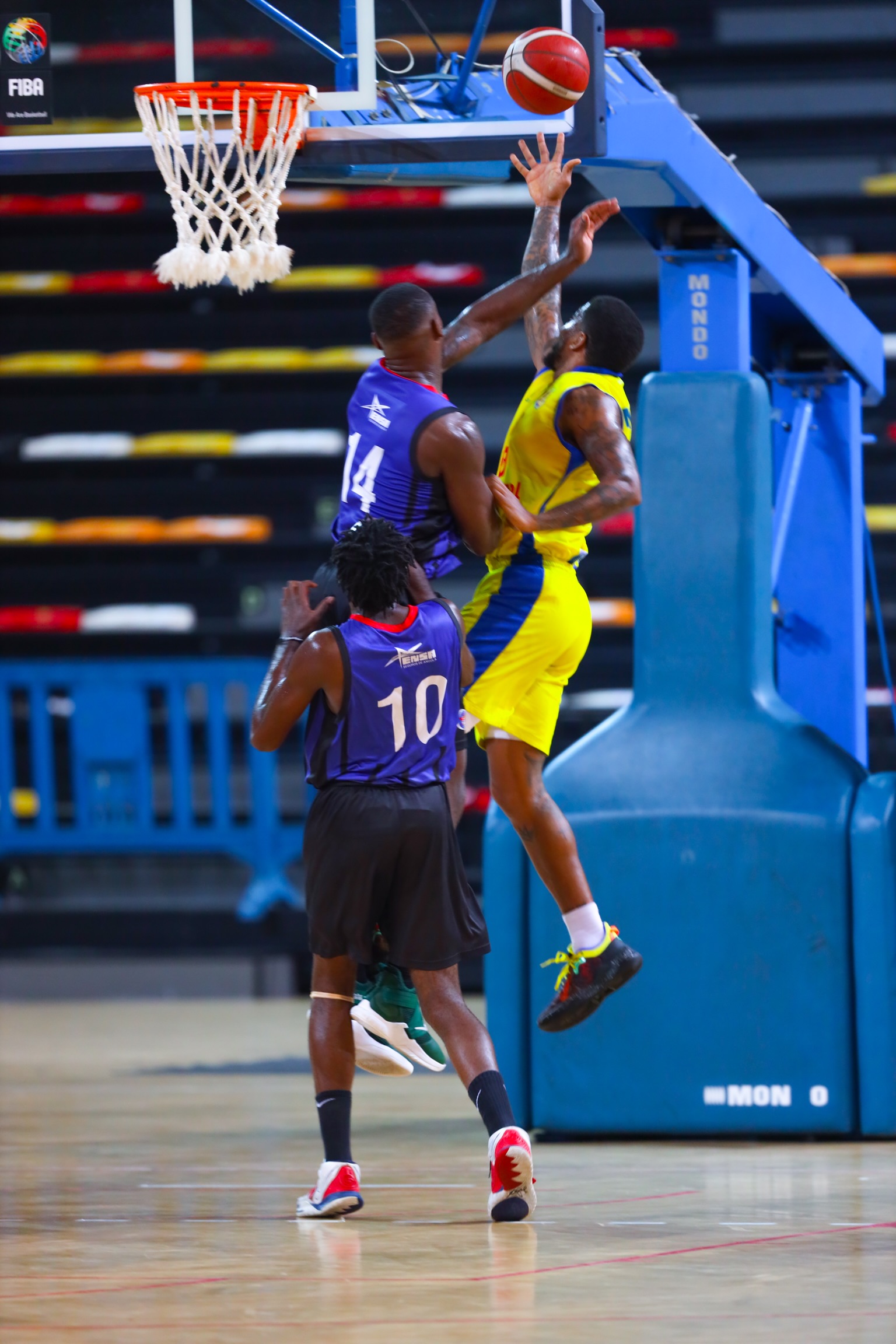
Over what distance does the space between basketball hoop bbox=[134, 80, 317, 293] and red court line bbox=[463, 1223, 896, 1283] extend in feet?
9.25

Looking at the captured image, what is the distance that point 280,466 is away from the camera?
13.1m

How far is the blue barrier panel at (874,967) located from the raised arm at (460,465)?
182cm

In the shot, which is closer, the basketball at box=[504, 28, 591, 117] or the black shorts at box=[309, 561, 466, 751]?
the black shorts at box=[309, 561, 466, 751]

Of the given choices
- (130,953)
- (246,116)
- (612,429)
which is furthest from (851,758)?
(130,953)

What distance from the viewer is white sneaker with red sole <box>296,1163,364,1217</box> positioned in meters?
4.79

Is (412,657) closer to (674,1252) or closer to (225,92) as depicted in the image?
(674,1252)

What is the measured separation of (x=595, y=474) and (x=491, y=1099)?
1.74 m

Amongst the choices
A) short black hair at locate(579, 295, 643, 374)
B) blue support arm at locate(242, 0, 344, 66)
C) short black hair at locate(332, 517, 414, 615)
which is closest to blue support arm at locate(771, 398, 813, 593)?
short black hair at locate(579, 295, 643, 374)

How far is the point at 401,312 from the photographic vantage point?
208 inches

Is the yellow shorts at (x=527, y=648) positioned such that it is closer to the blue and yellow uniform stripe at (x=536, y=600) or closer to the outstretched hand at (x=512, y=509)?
the blue and yellow uniform stripe at (x=536, y=600)

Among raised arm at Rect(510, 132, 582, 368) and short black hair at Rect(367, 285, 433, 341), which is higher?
raised arm at Rect(510, 132, 582, 368)

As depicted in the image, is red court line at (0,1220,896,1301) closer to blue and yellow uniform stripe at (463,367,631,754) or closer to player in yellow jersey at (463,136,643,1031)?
player in yellow jersey at (463,136,643,1031)

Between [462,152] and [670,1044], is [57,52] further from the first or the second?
[670,1044]

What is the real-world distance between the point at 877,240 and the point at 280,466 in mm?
3966
